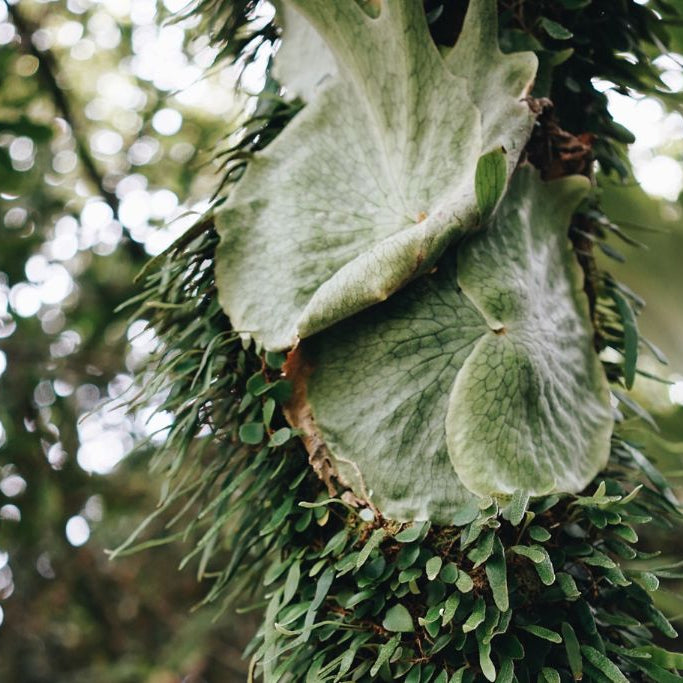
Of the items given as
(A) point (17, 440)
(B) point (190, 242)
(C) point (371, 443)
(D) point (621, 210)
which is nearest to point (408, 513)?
(C) point (371, 443)

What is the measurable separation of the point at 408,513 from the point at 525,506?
0.10m

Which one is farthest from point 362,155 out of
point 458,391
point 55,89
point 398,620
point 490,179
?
point 55,89

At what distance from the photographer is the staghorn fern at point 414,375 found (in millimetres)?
699

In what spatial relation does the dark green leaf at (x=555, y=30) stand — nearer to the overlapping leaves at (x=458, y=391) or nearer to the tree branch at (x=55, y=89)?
the overlapping leaves at (x=458, y=391)

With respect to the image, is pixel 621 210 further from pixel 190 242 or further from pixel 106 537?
pixel 106 537

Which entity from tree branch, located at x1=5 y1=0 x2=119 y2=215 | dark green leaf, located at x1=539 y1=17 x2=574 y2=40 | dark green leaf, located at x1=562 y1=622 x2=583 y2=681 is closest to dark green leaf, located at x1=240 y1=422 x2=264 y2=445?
dark green leaf, located at x1=562 y1=622 x2=583 y2=681

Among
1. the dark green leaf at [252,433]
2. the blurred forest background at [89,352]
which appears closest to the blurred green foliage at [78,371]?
the blurred forest background at [89,352]

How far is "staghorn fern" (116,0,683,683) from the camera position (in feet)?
2.29

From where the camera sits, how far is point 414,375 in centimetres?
74

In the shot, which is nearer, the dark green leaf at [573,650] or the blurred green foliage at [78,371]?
the dark green leaf at [573,650]

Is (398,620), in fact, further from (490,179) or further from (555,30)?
(555,30)

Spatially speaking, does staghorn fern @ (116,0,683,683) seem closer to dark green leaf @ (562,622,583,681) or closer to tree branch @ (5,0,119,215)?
dark green leaf @ (562,622,583,681)

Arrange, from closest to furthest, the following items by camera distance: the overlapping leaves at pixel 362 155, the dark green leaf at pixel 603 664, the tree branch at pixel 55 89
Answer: the dark green leaf at pixel 603 664 < the overlapping leaves at pixel 362 155 < the tree branch at pixel 55 89

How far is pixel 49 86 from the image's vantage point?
1763 mm
